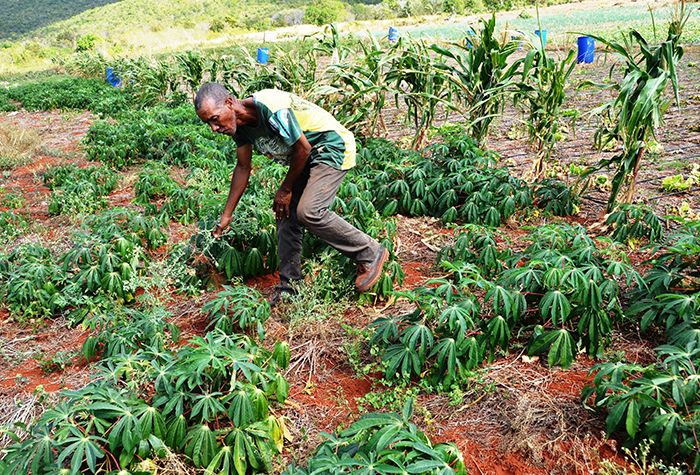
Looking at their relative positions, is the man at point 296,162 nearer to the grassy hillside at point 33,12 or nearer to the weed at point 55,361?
the weed at point 55,361

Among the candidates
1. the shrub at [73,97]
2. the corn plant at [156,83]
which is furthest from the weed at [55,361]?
the shrub at [73,97]

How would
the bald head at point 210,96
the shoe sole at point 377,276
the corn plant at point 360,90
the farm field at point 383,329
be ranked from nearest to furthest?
the farm field at point 383,329, the bald head at point 210,96, the shoe sole at point 377,276, the corn plant at point 360,90

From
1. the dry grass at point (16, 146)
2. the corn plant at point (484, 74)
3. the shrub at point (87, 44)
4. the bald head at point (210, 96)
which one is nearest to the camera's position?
the bald head at point (210, 96)

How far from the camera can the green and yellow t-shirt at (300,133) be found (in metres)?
2.90

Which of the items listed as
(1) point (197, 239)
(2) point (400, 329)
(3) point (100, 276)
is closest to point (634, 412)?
(2) point (400, 329)

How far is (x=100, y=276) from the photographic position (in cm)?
340

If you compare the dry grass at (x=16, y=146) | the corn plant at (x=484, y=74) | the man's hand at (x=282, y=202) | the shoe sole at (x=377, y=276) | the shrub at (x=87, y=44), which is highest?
the shrub at (x=87, y=44)

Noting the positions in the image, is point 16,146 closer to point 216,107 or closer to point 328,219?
point 216,107

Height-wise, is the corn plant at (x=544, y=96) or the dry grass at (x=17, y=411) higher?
the corn plant at (x=544, y=96)

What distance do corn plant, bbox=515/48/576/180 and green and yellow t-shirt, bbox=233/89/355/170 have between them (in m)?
2.33

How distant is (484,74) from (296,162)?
9.89 feet

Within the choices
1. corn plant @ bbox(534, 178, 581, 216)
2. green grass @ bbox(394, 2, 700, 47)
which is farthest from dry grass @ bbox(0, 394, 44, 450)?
green grass @ bbox(394, 2, 700, 47)

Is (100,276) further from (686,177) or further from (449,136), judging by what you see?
(686,177)

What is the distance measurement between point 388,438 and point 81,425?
109 cm
